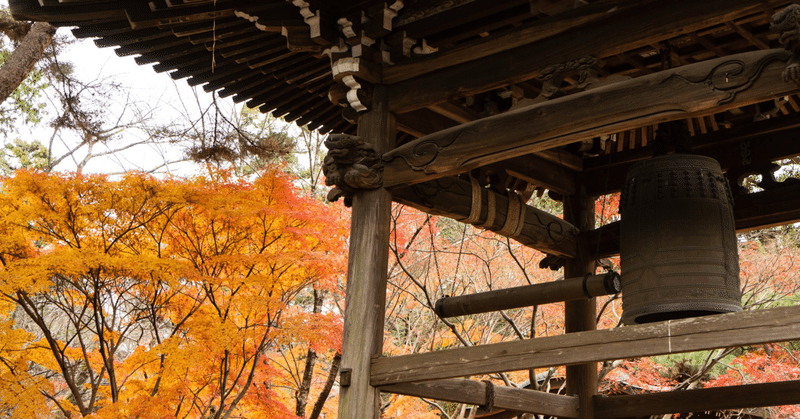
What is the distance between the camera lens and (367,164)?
384 centimetres

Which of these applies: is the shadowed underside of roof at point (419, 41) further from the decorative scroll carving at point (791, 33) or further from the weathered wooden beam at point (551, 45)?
the decorative scroll carving at point (791, 33)

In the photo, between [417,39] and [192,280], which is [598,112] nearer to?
[417,39]

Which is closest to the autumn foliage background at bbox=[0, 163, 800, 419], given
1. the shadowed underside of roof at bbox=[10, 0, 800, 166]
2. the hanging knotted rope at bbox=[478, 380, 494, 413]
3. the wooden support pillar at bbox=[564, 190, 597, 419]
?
the wooden support pillar at bbox=[564, 190, 597, 419]

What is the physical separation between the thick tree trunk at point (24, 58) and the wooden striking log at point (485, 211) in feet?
18.8

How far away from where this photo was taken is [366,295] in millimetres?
3684

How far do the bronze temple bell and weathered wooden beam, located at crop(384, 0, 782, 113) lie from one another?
0.66 metres

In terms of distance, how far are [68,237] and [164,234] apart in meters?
1.10

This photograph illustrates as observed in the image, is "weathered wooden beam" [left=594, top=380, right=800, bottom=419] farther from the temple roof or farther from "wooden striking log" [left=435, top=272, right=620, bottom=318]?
the temple roof

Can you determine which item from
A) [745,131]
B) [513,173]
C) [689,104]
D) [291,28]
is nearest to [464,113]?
[513,173]

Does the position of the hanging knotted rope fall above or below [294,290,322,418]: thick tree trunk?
below

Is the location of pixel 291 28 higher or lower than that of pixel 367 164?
higher

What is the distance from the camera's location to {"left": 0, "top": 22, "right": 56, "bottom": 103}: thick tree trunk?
25.9ft

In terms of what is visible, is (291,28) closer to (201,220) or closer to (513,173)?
(513,173)

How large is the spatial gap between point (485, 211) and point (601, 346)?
6.20ft
